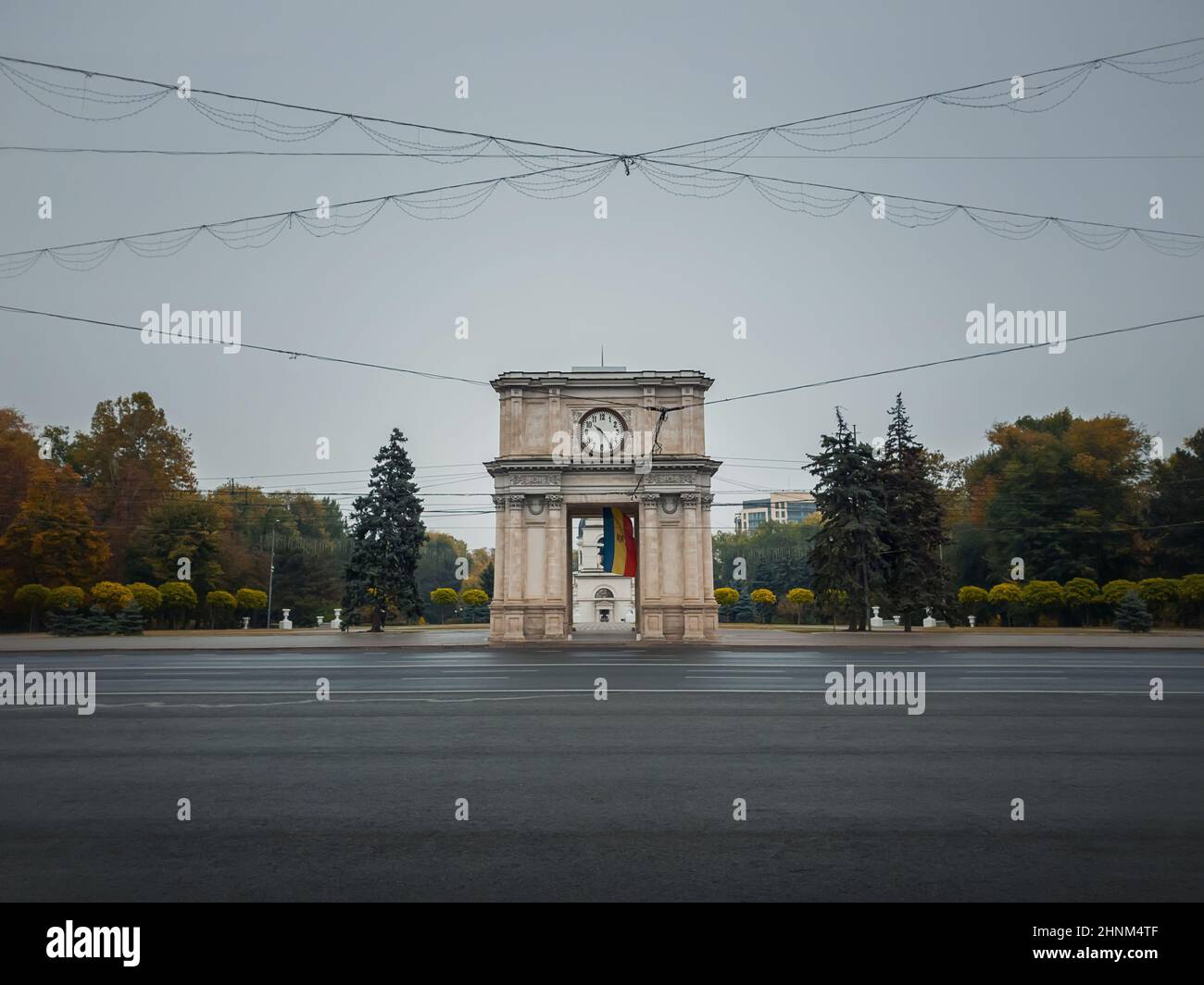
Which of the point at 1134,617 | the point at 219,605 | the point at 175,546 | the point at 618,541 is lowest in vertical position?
the point at 219,605

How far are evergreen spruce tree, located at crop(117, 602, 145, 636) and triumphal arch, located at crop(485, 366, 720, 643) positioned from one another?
19141mm

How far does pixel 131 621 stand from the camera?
43.3 meters

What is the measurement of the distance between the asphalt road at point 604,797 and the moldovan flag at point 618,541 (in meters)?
26.1

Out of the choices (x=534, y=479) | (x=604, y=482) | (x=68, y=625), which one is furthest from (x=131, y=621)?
(x=604, y=482)

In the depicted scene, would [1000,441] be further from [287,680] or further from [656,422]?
[287,680]

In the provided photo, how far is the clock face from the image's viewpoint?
39.2 m

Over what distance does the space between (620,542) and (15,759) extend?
109 ft

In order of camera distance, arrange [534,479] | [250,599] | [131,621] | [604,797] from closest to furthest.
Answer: [604,797]
[534,479]
[131,621]
[250,599]

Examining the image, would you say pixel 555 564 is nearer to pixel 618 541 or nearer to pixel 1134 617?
pixel 618 541

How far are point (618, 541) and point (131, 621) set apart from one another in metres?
24.6

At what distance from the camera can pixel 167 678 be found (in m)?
19.6

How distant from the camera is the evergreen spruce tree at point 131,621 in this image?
141 feet

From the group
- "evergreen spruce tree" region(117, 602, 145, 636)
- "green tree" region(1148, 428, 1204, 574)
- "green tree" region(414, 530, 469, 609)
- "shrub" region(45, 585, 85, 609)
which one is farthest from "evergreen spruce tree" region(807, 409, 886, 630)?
"green tree" region(414, 530, 469, 609)

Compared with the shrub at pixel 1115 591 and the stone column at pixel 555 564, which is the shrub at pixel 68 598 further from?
the shrub at pixel 1115 591
